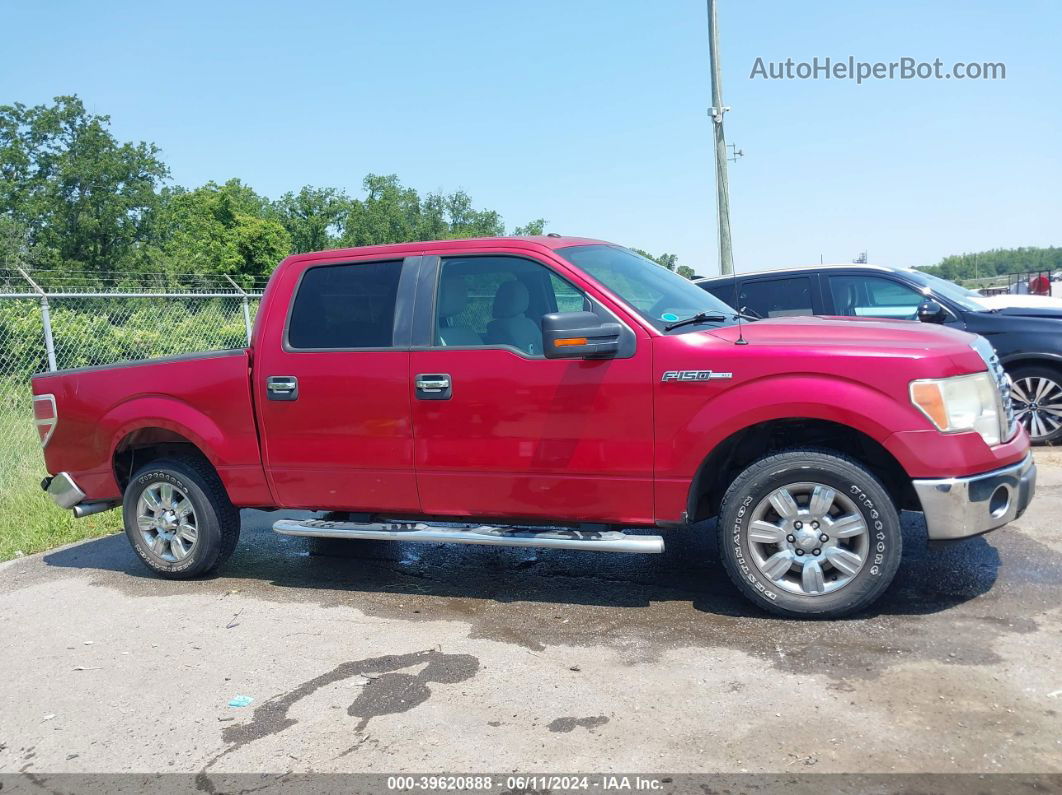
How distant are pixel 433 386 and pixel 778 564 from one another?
2.07 meters

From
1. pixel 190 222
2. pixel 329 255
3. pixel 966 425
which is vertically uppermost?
pixel 190 222

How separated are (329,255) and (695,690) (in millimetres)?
3383

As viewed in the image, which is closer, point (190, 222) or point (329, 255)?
point (329, 255)

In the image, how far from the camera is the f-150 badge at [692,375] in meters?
4.42

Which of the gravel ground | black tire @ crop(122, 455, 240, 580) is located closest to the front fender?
the gravel ground

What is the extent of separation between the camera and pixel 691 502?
4.61m

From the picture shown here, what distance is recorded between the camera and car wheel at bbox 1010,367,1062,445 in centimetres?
803

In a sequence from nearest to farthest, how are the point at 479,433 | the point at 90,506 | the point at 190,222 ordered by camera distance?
1. the point at 479,433
2. the point at 90,506
3. the point at 190,222

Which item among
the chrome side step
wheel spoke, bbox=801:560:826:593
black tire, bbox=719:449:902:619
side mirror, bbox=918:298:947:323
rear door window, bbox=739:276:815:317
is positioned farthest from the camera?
rear door window, bbox=739:276:815:317

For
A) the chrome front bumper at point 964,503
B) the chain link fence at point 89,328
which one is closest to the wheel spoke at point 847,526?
the chrome front bumper at point 964,503

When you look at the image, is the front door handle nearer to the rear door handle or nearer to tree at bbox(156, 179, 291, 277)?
the rear door handle

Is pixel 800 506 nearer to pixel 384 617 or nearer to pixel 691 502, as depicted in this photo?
pixel 691 502

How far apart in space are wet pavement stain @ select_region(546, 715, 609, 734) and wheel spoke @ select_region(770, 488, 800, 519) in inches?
56.7

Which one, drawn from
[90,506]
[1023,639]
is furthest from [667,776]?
[90,506]
